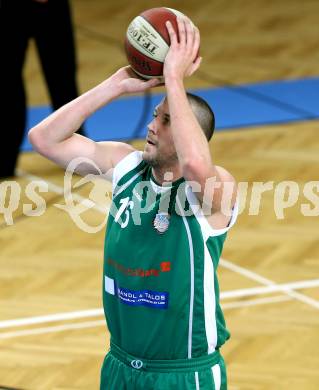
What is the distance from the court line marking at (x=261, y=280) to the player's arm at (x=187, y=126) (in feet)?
8.77

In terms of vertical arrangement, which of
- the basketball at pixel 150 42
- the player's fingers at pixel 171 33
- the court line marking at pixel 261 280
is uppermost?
the player's fingers at pixel 171 33

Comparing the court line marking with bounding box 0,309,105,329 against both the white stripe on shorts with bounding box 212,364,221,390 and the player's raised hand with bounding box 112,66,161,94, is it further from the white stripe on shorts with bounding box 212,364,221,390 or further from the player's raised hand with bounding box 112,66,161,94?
the player's raised hand with bounding box 112,66,161,94

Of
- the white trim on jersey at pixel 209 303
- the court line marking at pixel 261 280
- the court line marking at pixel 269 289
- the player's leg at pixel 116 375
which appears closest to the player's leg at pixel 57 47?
the court line marking at pixel 261 280

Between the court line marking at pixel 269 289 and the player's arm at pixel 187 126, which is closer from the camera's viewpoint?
the player's arm at pixel 187 126

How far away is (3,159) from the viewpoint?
29.9 feet

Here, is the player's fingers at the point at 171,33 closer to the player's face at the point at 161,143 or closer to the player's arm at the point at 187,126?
the player's arm at the point at 187,126

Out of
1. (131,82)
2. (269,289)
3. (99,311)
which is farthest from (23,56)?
(131,82)

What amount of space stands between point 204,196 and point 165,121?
351 millimetres

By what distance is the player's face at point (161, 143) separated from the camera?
459 centimetres

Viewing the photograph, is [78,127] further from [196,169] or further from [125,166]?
[196,169]

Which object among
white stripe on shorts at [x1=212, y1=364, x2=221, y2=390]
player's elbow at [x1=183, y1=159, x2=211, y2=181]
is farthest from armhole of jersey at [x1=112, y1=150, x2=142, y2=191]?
white stripe on shorts at [x1=212, y1=364, x2=221, y2=390]

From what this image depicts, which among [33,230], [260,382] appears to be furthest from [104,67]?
[260,382]

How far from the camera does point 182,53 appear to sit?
443 centimetres

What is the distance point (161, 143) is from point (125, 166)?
0.84 feet
